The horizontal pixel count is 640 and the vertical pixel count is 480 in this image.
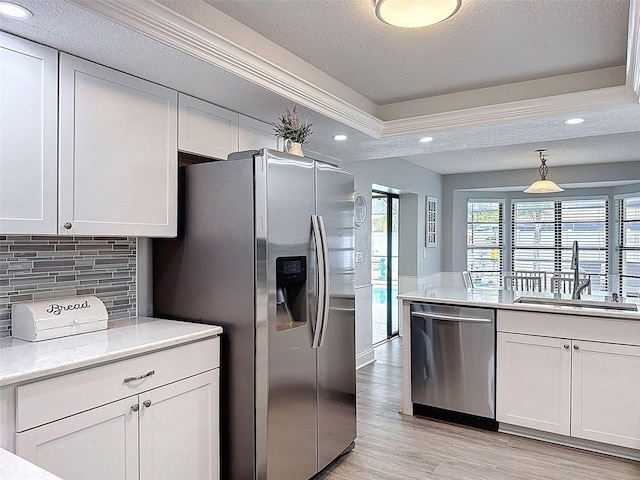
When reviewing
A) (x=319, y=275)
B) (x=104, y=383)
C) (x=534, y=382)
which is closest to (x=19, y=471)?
(x=104, y=383)

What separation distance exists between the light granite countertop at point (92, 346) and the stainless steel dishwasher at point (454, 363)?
182 cm

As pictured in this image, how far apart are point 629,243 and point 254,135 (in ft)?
19.7

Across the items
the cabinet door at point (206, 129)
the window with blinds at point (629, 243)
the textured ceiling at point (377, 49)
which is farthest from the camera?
the window with blinds at point (629, 243)

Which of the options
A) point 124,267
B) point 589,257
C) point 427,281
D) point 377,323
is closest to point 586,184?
point 589,257

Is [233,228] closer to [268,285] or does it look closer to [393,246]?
[268,285]

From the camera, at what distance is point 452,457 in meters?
2.89

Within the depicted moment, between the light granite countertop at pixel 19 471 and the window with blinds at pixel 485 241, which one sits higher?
the window with blinds at pixel 485 241

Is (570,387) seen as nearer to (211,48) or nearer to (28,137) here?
(211,48)

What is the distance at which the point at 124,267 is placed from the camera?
2543 mm

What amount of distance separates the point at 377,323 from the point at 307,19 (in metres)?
4.51

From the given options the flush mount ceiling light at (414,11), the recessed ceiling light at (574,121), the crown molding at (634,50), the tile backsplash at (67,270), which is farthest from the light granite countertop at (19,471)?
the recessed ceiling light at (574,121)

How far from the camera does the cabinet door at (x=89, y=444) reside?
156 cm

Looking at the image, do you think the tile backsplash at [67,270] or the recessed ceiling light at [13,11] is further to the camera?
the tile backsplash at [67,270]

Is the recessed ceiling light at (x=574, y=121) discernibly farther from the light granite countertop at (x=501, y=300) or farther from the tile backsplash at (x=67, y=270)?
the tile backsplash at (x=67, y=270)
